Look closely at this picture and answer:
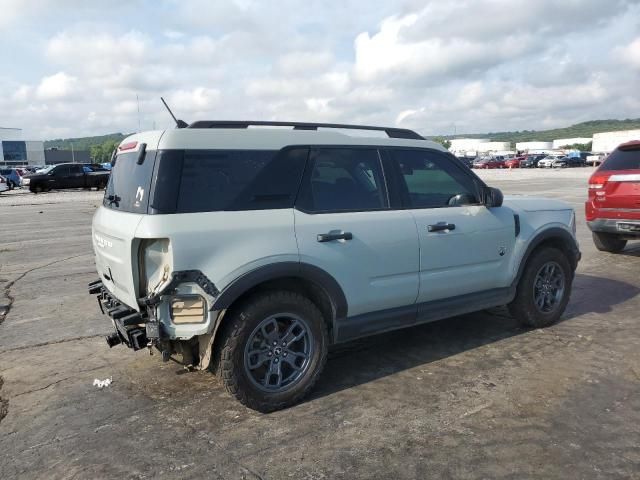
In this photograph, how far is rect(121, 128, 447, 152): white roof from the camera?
3.41 m

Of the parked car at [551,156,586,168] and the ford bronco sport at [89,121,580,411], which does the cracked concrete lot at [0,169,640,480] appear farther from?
the parked car at [551,156,586,168]

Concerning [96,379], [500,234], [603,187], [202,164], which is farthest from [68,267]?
[603,187]

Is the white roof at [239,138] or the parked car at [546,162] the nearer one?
the white roof at [239,138]

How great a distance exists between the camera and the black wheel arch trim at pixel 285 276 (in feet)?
11.0

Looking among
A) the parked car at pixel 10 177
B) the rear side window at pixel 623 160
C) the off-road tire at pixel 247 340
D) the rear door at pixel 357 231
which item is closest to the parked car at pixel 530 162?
the parked car at pixel 10 177

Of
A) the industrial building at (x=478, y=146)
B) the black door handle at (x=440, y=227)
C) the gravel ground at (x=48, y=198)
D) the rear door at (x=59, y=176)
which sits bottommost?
the gravel ground at (x=48, y=198)

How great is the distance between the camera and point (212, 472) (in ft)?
9.65

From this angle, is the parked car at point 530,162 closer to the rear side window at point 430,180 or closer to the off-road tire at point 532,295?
the off-road tire at point 532,295

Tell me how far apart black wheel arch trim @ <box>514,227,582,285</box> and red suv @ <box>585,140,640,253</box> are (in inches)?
129

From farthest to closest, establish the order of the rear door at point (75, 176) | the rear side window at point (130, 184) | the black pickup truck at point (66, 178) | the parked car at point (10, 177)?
the parked car at point (10, 177)
the rear door at point (75, 176)
the black pickup truck at point (66, 178)
the rear side window at point (130, 184)

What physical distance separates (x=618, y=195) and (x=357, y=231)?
6.08 m

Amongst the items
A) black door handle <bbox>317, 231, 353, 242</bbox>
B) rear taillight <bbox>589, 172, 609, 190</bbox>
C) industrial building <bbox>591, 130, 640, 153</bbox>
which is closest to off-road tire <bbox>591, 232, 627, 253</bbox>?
rear taillight <bbox>589, 172, 609, 190</bbox>

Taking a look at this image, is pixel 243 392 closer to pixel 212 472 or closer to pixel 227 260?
pixel 212 472

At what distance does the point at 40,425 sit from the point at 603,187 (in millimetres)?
8167
